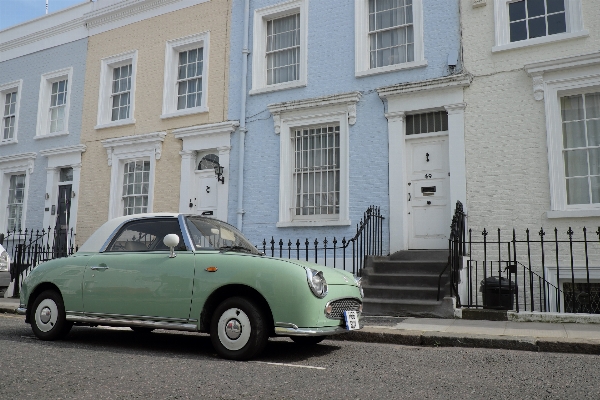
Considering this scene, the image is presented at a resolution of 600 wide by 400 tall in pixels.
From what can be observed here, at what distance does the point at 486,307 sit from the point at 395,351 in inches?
120

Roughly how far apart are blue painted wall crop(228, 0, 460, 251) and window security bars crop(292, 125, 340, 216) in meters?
0.48

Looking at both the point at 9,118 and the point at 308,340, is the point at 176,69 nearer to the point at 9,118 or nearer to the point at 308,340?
the point at 9,118

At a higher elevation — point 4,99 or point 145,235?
point 4,99

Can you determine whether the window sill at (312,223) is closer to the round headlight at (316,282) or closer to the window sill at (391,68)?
the window sill at (391,68)

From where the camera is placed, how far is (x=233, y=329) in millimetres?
5492

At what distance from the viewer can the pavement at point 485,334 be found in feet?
20.4

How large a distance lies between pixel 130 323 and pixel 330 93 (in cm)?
755

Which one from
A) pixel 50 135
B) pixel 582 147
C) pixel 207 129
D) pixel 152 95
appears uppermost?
pixel 152 95

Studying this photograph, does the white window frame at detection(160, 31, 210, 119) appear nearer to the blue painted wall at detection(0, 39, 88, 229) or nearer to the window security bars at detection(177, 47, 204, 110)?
the window security bars at detection(177, 47, 204, 110)

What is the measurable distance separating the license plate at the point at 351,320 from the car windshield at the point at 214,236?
1.32 metres

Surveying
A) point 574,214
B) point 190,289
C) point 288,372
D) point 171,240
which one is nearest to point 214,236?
point 171,240

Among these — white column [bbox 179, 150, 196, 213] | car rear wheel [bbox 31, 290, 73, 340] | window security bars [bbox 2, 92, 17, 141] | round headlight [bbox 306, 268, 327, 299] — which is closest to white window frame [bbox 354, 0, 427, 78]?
white column [bbox 179, 150, 196, 213]

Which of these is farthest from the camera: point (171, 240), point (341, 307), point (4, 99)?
point (4, 99)

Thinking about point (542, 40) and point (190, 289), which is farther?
point (542, 40)
